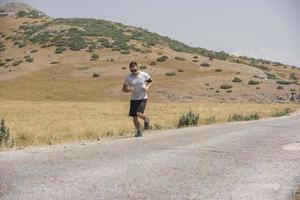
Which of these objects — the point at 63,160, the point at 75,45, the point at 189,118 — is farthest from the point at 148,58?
the point at 63,160

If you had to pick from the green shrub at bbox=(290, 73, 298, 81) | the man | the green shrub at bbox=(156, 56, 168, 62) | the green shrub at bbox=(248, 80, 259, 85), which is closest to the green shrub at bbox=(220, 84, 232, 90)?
the green shrub at bbox=(248, 80, 259, 85)

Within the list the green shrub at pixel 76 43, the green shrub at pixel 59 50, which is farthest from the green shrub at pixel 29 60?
the green shrub at pixel 76 43

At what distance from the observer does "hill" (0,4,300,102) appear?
169 feet

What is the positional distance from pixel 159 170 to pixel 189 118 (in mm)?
12126

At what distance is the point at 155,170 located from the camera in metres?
9.76

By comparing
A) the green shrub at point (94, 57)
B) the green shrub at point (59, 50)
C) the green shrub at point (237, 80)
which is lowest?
the green shrub at point (237, 80)

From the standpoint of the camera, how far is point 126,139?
1502cm

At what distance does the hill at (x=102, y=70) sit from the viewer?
51500 millimetres

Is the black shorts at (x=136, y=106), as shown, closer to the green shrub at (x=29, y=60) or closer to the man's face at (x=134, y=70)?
the man's face at (x=134, y=70)

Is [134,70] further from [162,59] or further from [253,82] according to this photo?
[162,59]

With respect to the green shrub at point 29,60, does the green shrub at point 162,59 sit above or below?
above

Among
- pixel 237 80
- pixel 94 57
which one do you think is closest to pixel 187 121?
pixel 237 80

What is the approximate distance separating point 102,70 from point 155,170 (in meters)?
52.5

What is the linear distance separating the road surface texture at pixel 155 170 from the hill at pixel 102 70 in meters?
36.2
